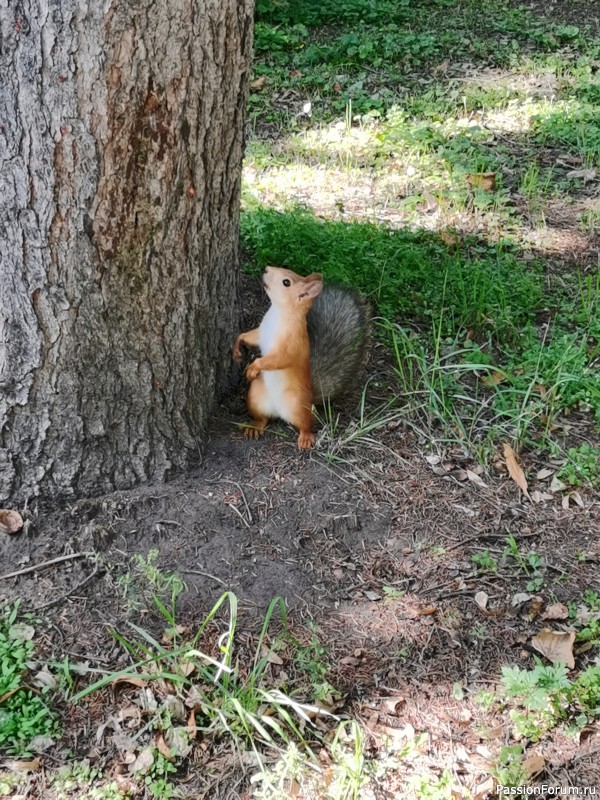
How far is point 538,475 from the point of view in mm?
3467

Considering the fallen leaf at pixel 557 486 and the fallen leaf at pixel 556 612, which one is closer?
the fallen leaf at pixel 556 612

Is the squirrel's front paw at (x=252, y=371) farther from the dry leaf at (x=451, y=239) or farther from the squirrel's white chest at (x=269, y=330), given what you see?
the dry leaf at (x=451, y=239)

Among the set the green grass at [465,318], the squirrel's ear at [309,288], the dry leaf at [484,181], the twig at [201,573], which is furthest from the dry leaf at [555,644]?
the dry leaf at [484,181]

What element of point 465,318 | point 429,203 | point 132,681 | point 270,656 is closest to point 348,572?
point 270,656

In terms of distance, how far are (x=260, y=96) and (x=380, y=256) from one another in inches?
123

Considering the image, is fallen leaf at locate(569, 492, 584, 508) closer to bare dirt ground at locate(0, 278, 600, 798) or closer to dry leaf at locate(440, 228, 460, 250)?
bare dirt ground at locate(0, 278, 600, 798)

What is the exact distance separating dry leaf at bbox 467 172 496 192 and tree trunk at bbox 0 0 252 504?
2.76 meters

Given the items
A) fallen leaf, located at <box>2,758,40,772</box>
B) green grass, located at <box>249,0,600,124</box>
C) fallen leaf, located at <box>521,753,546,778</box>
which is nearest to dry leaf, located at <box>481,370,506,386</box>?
fallen leaf, located at <box>521,753,546,778</box>

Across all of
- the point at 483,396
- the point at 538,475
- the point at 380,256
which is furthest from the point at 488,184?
the point at 538,475

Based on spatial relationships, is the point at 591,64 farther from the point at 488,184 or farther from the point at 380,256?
the point at 380,256

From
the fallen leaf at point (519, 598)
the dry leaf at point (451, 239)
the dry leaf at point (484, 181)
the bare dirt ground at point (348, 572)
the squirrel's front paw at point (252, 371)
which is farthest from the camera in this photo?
the dry leaf at point (484, 181)

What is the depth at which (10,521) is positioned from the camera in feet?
9.48

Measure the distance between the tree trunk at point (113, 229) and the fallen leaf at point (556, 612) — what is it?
1472 millimetres

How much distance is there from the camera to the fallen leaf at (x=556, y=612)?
286 cm
